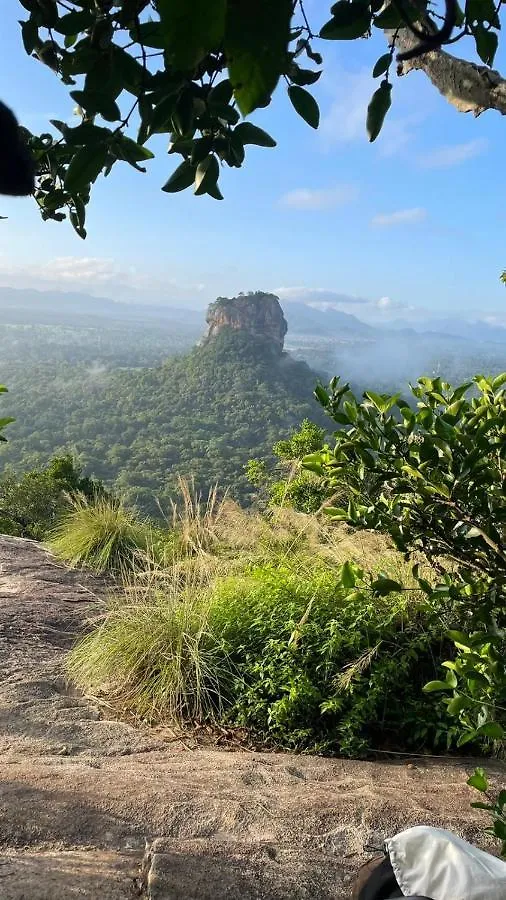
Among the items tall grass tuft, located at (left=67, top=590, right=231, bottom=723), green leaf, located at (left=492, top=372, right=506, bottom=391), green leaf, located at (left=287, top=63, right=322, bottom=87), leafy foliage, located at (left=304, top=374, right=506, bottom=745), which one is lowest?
tall grass tuft, located at (left=67, top=590, right=231, bottom=723)

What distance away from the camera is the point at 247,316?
1470 inches

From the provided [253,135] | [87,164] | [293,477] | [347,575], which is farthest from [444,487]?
[293,477]

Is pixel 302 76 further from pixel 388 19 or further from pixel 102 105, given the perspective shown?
pixel 102 105

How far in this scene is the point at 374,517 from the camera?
4.58 feet

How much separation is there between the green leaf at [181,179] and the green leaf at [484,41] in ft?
1.04

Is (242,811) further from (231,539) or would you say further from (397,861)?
(231,539)

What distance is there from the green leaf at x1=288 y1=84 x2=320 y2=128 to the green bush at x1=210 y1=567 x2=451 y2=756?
2.45 metres

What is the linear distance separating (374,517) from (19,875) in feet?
4.07

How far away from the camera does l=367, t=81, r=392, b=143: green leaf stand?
1.98 feet

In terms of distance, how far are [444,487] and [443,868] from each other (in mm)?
922

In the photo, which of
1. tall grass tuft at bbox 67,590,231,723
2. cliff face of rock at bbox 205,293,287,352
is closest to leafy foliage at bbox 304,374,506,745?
tall grass tuft at bbox 67,590,231,723

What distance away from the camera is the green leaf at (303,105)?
25.7 inches

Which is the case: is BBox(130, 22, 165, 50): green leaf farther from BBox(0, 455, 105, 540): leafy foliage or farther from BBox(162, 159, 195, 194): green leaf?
BBox(0, 455, 105, 540): leafy foliage

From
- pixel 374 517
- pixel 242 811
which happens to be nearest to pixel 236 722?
pixel 242 811
